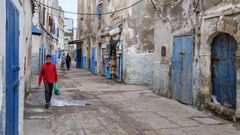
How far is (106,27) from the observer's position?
22.7 metres

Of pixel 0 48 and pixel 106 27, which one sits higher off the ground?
pixel 106 27

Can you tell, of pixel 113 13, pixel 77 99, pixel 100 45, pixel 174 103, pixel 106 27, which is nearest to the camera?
pixel 174 103

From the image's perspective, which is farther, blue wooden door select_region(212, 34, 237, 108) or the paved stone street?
blue wooden door select_region(212, 34, 237, 108)

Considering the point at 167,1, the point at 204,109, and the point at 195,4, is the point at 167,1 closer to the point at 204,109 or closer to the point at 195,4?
the point at 195,4

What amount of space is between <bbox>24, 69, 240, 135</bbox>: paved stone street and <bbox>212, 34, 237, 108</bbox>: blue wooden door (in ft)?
2.07

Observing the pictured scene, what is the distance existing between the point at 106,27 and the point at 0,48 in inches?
804

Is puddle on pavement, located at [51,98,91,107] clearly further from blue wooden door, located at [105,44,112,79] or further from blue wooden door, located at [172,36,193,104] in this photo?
blue wooden door, located at [105,44,112,79]

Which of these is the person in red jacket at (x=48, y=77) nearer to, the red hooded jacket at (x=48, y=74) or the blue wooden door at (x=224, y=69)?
the red hooded jacket at (x=48, y=74)

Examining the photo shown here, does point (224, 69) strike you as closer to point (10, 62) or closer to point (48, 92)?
point (48, 92)

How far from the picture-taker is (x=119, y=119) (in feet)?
26.0

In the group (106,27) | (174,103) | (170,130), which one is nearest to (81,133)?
(170,130)

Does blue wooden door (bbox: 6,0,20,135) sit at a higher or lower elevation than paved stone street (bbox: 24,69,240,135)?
higher

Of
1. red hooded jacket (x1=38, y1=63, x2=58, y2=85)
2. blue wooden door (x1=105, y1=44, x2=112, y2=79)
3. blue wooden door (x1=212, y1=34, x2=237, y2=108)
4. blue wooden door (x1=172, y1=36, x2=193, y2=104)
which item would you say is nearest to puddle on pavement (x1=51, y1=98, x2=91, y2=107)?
red hooded jacket (x1=38, y1=63, x2=58, y2=85)

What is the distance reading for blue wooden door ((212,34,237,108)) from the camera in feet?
26.0
